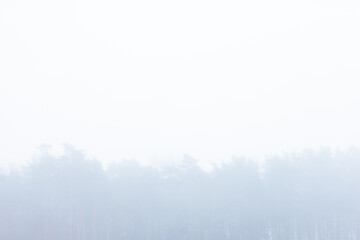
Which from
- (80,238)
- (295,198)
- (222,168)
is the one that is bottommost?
(80,238)

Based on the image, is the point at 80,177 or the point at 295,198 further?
the point at 295,198

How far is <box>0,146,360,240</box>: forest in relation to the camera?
3002 cm

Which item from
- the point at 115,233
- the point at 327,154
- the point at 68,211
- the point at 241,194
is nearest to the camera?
the point at 68,211

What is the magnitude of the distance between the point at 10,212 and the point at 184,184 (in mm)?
11529

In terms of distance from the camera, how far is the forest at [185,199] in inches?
1182

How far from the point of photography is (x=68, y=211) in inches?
1176

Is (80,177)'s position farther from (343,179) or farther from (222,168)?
(343,179)

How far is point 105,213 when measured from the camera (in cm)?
3159

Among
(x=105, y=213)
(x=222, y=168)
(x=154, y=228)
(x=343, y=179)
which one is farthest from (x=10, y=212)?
(x=343, y=179)

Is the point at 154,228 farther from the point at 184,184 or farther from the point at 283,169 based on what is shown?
the point at 283,169

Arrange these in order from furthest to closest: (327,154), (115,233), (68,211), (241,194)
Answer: (327,154) → (241,194) → (115,233) → (68,211)

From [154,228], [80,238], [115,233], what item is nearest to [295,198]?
[154,228]

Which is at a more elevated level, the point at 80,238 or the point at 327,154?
the point at 327,154

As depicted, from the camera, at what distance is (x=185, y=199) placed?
3509cm
